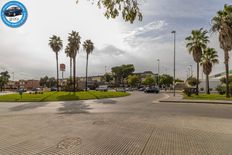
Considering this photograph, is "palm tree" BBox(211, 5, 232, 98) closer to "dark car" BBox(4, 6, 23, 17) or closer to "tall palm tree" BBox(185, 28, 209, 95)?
"tall palm tree" BBox(185, 28, 209, 95)

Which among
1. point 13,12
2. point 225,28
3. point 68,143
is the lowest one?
point 68,143

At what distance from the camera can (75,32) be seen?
51531mm

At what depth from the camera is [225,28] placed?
28500 mm

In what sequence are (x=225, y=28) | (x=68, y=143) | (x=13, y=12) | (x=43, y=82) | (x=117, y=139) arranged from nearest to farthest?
(x=68, y=143), (x=117, y=139), (x=13, y=12), (x=225, y=28), (x=43, y=82)

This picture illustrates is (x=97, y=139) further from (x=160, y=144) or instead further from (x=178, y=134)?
(x=178, y=134)

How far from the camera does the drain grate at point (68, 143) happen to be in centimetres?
648

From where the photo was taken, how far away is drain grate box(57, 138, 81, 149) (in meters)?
6.48

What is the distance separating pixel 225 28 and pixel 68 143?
29.0 metres

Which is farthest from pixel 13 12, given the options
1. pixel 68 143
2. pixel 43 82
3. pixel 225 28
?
pixel 43 82

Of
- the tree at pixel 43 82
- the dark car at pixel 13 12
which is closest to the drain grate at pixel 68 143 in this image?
the dark car at pixel 13 12

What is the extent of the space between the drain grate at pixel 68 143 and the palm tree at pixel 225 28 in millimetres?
28400

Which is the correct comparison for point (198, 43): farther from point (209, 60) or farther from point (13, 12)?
point (13, 12)

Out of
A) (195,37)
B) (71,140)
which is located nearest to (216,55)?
(195,37)

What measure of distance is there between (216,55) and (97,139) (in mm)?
45194
